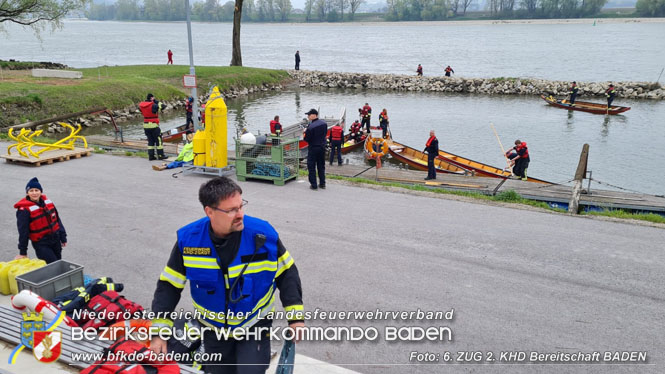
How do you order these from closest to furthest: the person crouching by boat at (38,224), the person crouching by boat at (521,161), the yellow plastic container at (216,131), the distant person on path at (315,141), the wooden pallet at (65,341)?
the wooden pallet at (65,341), the person crouching by boat at (38,224), the distant person on path at (315,141), the yellow plastic container at (216,131), the person crouching by boat at (521,161)

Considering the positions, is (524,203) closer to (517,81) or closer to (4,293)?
(4,293)

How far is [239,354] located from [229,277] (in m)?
0.62

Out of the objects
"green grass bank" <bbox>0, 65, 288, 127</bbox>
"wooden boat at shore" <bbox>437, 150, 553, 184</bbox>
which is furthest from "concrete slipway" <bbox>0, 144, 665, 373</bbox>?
"green grass bank" <bbox>0, 65, 288, 127</bbox>

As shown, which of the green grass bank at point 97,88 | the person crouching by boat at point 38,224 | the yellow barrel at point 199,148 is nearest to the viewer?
the person crouching by boat at point 38,224

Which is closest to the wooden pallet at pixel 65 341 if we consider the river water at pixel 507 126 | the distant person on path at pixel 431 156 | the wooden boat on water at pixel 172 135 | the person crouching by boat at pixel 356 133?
the distant person on path at pixel 431 156

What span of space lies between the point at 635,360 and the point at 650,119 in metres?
37.1

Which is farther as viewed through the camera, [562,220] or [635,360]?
[562,220]

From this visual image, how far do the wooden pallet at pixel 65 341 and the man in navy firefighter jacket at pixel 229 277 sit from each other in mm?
1102

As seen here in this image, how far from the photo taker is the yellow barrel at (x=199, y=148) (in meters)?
12.6

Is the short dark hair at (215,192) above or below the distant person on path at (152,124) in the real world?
above

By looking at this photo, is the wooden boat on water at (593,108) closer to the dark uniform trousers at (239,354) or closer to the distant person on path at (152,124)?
the distant person on path at (152,124)

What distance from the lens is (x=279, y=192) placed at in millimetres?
11266

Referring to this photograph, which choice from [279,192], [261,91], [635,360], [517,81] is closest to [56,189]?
[279,192]

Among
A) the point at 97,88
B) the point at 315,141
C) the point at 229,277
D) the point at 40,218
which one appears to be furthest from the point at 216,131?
the point at 97,88
